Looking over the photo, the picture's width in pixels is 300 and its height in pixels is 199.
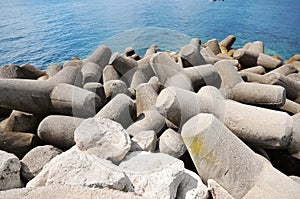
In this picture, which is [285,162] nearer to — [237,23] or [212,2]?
[237,23]

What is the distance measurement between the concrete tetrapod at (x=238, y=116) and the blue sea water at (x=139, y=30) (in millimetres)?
1175

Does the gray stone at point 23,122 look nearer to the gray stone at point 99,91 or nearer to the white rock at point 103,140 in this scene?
the gray stone at point 99,91

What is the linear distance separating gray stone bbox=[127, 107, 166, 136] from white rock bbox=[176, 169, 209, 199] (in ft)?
1.76

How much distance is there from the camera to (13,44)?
8180 millimetres

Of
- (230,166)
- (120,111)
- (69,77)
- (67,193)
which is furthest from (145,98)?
(67,193)

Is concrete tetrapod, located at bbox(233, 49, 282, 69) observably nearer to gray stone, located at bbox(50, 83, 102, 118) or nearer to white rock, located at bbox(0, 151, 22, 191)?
gray stone, located at bbox(50, 83, 102, 118)

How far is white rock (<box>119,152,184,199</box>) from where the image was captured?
1.43m

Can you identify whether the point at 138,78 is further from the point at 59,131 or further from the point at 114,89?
the point at 59,131

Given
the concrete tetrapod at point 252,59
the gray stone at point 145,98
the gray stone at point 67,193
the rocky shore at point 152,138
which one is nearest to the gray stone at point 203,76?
the rocky shore at point 152,138

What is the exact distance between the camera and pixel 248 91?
8.41 feet

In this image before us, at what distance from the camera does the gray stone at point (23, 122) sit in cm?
235

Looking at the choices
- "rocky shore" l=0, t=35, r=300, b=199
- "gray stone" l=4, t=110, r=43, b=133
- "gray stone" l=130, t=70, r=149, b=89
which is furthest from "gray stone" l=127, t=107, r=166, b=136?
"gray stone" l=4, t=110, r=43, b=133

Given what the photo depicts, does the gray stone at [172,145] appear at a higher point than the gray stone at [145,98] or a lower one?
lower

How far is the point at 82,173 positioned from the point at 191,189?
678mm
